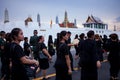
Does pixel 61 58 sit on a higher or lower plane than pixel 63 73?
higher

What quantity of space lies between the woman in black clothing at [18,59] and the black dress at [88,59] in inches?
89.3

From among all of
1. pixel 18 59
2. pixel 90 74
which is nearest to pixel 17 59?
pixel 18 59

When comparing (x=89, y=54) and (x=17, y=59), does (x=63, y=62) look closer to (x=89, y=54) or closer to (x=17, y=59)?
(x=89, y=54)

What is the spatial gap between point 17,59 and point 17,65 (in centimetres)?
14

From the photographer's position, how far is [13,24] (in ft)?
90.4

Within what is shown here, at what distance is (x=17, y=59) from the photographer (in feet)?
15.7

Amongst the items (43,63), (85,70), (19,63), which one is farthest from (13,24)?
(19,63)

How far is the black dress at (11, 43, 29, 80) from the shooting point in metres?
4.76

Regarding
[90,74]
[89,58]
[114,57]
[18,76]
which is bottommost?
[90,74]

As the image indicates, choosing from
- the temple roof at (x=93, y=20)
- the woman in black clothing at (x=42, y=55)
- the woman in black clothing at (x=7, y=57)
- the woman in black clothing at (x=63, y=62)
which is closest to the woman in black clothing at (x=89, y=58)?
the woman in black clothing at (x=63, y=62)

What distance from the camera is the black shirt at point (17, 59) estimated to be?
4734mm

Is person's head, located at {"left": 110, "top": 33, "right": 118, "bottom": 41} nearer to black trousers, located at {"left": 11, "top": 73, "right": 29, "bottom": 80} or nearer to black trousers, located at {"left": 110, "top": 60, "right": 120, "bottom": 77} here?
black trousers, located at {"left": 110, "top": 60, "right": 120, "bottom": 77}

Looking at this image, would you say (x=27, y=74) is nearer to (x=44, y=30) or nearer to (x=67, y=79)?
(x=67, y=79)

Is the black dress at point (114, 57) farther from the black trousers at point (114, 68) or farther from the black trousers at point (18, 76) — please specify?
the black trousers at point (18, 76)
